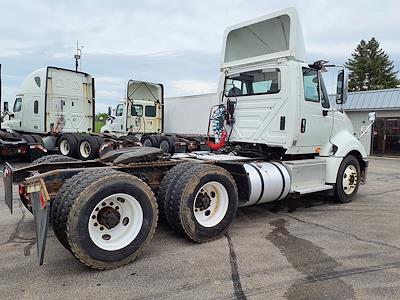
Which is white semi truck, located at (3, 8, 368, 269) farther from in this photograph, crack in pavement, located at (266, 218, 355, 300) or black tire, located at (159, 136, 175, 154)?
black tire, located at (159, 136, 175, 154)

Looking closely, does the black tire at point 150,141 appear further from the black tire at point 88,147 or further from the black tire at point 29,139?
the black tire at point 29,139

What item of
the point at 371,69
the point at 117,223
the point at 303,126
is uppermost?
the point at 371,69

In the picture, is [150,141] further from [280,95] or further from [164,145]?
[280,95]

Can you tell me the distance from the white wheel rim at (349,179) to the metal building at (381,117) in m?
14.2

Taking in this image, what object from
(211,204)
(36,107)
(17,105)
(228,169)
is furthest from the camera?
(17,105)

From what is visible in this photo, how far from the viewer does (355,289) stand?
339 cm

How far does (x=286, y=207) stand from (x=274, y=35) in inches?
126

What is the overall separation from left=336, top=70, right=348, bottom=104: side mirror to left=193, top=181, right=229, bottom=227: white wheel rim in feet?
10.3

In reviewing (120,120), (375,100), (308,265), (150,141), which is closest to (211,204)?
(308,265)

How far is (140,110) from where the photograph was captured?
18.5 m

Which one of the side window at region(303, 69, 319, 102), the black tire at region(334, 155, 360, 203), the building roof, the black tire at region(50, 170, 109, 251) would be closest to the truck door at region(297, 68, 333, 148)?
the side window at region(303, 69, 319, 102)

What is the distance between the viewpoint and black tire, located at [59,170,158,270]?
3.53m

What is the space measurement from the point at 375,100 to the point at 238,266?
20.4m

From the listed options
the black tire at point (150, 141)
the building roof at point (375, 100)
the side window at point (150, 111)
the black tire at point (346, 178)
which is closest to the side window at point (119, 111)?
the side window at point (150, 111)
